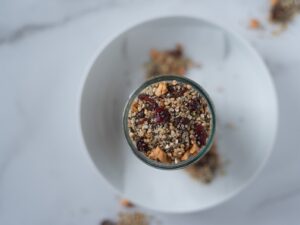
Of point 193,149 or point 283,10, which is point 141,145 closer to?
point 193,149

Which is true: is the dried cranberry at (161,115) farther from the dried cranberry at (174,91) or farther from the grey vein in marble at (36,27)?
the grey vein in marble at (36,27)

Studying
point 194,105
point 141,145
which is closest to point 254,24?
point 194,105

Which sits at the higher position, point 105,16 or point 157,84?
point 105,16

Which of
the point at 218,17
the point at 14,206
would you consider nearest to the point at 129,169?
the point at 14,206

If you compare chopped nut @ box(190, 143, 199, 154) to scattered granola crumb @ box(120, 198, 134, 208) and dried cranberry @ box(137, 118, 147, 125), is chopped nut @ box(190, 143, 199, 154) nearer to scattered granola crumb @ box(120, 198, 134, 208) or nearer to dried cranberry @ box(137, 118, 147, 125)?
dried cranberry @ box(137, 118, 147, 125)

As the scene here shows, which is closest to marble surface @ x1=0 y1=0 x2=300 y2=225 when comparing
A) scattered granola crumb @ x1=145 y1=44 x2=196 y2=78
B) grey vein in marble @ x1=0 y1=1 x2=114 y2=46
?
grey vein in marble @ x1=0 y1=1 x2=114 y2=46

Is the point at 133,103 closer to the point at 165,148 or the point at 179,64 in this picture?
the point at 165,148
